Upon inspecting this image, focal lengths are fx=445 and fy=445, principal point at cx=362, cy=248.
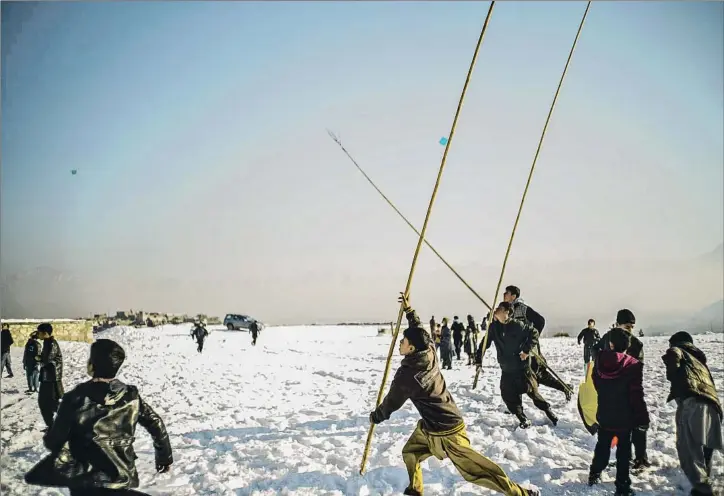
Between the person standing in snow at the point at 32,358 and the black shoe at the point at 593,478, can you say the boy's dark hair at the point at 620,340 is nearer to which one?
the black shoe at the point at 593,478


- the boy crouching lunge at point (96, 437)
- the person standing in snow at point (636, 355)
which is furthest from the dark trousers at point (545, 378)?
the boy crouching lunge at point (96, 437)

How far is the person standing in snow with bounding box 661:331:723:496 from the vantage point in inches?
171

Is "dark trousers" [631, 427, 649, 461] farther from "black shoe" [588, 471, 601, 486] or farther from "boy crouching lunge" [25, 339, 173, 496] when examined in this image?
"boy crouching lunge" [25, 339, 173, 496]

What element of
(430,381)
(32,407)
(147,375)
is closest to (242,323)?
(147,375)

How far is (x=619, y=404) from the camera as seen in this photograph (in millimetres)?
4449

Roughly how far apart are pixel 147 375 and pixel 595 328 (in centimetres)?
1381

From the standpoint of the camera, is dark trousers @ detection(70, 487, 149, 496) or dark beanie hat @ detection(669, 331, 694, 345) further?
dark beanie hat @ detection(669, 331, 694, 345)

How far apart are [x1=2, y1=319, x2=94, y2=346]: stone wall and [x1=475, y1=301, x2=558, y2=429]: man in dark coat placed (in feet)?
63.9

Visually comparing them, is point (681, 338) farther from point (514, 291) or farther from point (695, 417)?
point (514, 291)

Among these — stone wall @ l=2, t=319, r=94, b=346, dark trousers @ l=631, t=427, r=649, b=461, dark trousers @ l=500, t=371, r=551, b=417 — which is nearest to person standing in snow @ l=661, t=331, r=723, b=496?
dark trousers @ l=631, t=427, r=649, b=461

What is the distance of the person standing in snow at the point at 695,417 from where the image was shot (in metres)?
4.34

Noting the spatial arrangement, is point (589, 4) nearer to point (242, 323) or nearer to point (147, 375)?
point (147, 375)

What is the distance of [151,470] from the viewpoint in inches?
216

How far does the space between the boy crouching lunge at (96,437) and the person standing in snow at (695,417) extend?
491 cm
